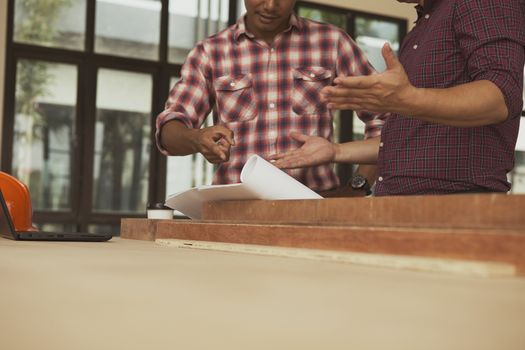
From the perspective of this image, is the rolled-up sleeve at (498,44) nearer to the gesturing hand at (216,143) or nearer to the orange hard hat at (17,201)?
the gesturing hand at (216,143)

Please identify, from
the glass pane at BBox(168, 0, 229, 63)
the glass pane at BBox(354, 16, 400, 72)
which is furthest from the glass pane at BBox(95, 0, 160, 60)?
the glass pane at BBox(354, 16, 400, 72)

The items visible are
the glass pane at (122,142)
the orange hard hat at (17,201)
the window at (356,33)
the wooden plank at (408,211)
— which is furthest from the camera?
the window at (356,33)

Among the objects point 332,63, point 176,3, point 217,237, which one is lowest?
point 217,237

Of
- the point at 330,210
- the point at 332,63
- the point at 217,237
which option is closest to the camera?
the point at 330,210

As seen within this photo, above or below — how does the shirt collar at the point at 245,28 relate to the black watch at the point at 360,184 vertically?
above

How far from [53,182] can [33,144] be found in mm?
344

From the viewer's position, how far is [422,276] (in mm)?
535

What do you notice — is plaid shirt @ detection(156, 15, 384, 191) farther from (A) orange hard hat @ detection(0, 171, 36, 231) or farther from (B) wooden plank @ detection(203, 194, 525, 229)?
(B) wooden plank @ detection(203, 194, 525, 229)

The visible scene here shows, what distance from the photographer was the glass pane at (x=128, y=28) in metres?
5.71

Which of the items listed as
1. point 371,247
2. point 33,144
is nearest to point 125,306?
point 371,247

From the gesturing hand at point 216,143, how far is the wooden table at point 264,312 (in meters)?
1.13

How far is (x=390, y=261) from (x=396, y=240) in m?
0.03

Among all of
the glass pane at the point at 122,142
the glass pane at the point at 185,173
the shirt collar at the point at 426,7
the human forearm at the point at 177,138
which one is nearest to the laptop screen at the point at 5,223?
the human forearm at the point at 177,138

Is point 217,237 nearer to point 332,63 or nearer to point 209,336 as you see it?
point 209,336
